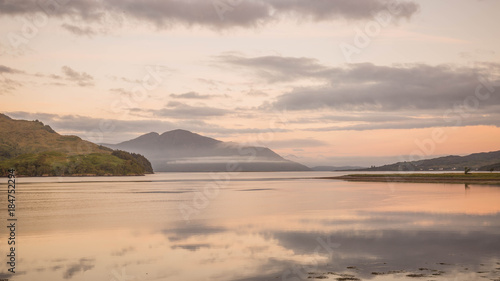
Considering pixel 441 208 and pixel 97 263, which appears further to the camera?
pixel 441 208

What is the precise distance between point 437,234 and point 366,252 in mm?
10138

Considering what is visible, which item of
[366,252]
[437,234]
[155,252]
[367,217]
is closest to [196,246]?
[155,252]

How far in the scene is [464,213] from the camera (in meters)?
49.9

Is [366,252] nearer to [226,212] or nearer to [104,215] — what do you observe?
[226,212]

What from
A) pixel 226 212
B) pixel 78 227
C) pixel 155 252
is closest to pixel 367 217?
pixel 226 212

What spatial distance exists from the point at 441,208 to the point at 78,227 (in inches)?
1731

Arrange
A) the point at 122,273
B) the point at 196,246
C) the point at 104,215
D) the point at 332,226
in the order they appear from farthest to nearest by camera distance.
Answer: the point at 104,215 < the point at 332,226 < the point at 196,246 < the point at 122,273

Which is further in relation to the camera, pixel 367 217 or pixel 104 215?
pixel 104 215

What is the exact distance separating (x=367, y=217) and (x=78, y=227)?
30.7 metres

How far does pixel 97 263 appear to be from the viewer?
25812mm

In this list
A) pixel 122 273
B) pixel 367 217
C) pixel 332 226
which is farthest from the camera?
pixel 367 217

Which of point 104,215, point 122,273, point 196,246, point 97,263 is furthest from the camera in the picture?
point 104,215

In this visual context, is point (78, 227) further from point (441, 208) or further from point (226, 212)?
point (441, 208)

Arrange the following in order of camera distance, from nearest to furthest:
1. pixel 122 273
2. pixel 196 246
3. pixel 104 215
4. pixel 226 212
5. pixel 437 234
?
pixel 122 273 → pixel 196 246 → pixel 437 234 → pixel 104 215 → pixel 226 212
